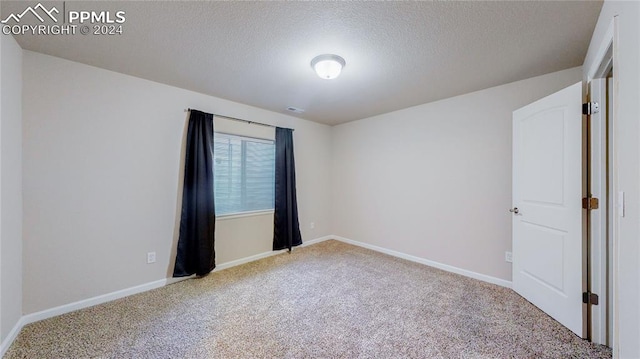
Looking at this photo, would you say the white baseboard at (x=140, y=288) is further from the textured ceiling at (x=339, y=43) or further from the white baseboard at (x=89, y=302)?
the textured ceiling at (x=339, y=43)

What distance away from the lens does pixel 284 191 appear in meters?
3.89

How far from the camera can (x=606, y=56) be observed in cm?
153

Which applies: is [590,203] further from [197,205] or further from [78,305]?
[78,305]

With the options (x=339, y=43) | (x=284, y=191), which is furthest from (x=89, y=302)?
(x=339, y=43)

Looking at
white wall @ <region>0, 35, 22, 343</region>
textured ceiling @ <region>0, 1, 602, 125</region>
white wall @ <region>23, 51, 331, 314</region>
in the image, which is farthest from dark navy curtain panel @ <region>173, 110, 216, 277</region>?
white wall @ <region>0, 35, 22, 343</region>

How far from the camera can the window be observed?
3.27m

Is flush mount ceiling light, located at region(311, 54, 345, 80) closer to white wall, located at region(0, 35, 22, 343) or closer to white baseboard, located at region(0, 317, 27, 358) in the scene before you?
white wall, located at region(0, 35, 22, 343)

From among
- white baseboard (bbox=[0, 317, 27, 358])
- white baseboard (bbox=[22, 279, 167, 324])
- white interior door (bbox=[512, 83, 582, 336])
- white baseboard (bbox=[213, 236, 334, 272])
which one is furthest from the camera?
white baseboard (bbox=[213, 236, 334, 272])

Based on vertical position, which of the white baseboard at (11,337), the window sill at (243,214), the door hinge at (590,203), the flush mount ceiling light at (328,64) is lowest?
the white baseboard at (11,337)

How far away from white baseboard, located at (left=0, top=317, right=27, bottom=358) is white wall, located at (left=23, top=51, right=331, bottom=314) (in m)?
0.10

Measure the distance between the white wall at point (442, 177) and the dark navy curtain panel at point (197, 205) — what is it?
2486 millimetres

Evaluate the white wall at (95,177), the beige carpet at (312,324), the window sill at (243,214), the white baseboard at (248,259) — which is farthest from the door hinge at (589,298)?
the white wall at (95,177)
